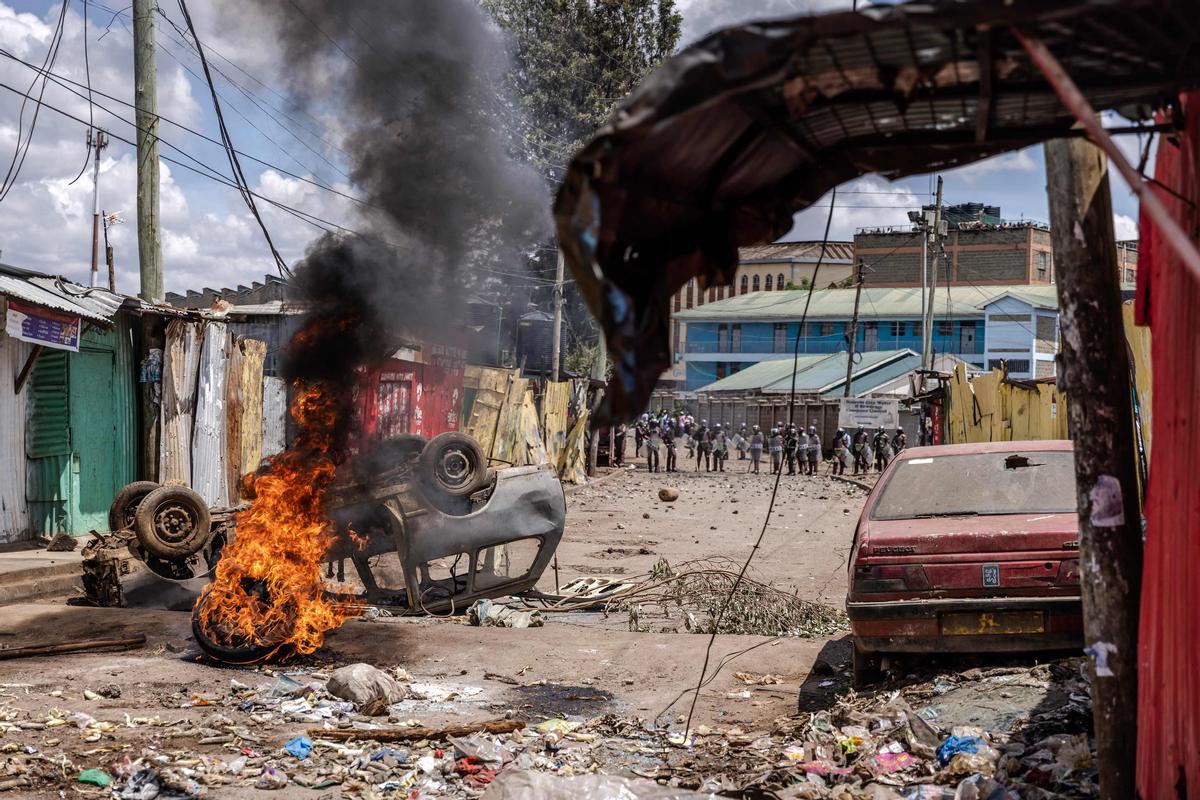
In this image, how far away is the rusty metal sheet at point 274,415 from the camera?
16.9 m

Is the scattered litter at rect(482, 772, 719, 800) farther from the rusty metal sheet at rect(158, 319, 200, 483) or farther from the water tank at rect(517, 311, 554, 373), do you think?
the water tank at rect(517, 311, 554, 373)

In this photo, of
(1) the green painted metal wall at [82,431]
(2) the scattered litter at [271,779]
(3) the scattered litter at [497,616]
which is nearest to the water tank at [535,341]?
(1) the green painted metal wall at [82,431]

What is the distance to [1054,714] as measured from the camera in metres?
5.25

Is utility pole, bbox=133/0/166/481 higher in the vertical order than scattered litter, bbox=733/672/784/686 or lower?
higher

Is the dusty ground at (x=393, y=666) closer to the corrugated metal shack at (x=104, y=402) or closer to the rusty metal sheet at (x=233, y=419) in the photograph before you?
the corrugated metal shack at (x=104, y=402)

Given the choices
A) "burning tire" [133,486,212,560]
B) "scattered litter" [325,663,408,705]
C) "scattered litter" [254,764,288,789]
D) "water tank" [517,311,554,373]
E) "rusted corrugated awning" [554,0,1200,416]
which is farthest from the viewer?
"water tank" [517,311,554,373]

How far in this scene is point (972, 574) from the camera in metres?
6.15

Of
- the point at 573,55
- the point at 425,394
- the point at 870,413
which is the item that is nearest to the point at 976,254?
Answer: the point at 870,413

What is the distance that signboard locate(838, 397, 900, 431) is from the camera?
36.4m

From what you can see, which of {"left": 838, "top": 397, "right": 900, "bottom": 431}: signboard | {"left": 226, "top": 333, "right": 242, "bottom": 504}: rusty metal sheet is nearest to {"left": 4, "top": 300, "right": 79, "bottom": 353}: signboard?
{"left": 226, "top": 333, "right": 242, "bottom": 504}: rusty metal sheet

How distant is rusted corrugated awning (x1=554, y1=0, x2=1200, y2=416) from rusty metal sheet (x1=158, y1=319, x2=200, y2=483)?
39.5 feet

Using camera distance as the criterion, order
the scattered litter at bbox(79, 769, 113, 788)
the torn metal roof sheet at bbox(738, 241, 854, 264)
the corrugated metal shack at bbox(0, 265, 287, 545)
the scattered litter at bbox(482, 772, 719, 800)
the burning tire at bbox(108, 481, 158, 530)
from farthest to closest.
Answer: the torn metal roof sheet at bbox(738, 241, 854, 264) → the corrugated metal shack at bbox(0, 265, 287, 545) → the burning tire at bbox(108, 481, 158, 530) → the scattered litter at bbox(79, 769, 113, 788) → the scattered litter at bbox(482, 772, 719, 800)

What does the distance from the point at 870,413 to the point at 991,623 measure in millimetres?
31568

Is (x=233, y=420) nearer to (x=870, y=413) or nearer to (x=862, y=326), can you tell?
(x=870, y=413)
